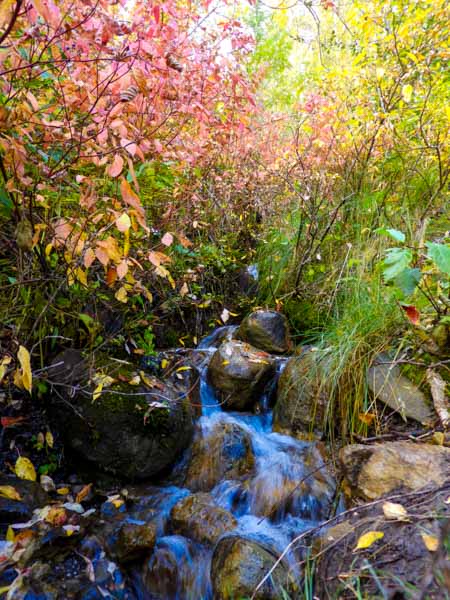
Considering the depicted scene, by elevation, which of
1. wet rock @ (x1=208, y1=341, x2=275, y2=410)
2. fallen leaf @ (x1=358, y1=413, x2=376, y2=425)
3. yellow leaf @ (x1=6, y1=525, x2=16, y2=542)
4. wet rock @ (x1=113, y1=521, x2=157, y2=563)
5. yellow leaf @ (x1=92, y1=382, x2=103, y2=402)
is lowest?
wet rock @ (x1=113, y1=521, x2=157, y2=563)

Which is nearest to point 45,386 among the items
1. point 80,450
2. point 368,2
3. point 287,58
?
point 80,450

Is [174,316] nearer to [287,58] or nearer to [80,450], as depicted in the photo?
[80,450]

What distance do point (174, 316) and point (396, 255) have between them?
101 inches

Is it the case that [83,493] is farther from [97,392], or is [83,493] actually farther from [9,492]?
[97,392]

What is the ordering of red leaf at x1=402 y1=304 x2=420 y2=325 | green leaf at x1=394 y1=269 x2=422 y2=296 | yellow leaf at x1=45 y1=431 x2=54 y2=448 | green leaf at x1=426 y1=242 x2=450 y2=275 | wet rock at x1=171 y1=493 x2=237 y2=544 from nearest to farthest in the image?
green leaf at x1=426 y1=242 x2=450 y2=275, green leaf at x1=394 y1=269 x2=422 y2=296, red leaf at x1=402 y1=304 x2=420 y2=325, wet rock at x1=171 y1=493 x2=237 y2=544, yellow leaf at x1=45 y1=431 x2=54 y2=448

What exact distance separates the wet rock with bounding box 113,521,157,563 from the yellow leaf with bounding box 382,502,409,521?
1376 mm

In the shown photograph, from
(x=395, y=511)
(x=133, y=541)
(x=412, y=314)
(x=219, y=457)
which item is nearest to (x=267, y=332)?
(x=219, y=457)

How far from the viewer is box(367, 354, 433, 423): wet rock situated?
2.20 metres

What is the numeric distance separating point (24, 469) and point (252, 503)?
4.61ft

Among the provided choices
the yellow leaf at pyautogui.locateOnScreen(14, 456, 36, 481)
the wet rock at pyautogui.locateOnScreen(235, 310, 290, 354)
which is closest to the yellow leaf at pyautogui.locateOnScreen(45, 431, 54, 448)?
the yellow leaf at pyautogui.locateOnScreen(14, 456, 36, 481)

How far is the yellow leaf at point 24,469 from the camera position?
2.18 m

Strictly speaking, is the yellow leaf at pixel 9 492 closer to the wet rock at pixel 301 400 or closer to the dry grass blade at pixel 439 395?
the wet rock at pixel 301 400

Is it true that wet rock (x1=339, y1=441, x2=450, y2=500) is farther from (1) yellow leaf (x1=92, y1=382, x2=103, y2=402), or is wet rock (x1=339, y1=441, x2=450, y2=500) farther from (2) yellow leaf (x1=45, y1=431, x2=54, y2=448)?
(2) yellow leaf (x1=45, y1=431, x2=54, y2=448)

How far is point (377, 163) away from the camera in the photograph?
3.78 metres
